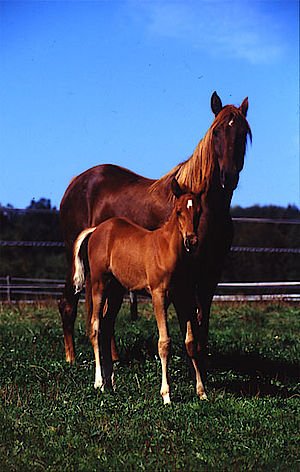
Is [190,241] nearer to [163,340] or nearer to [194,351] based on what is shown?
[163,340]

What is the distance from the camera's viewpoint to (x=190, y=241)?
14.7ft

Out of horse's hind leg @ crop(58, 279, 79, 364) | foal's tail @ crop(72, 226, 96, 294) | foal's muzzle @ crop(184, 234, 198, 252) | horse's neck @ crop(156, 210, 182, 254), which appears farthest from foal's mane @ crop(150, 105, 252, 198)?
horse's hind leg @ crop(58, 279, 79, 364)

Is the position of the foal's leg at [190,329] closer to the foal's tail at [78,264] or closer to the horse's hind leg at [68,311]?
the foal's tail at [78,264]

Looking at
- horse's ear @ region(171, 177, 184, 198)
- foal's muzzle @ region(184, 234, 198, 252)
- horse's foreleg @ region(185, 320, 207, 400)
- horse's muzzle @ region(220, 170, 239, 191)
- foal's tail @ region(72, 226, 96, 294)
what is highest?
horse's muzzle @ region(220, 170, 239, 191)

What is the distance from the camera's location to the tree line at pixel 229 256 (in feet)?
62.9

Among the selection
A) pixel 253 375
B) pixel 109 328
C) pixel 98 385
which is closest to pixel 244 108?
pixel 109 328

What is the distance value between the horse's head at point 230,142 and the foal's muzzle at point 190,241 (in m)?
0.89

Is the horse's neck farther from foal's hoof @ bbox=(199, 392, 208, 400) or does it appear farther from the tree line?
the tree line

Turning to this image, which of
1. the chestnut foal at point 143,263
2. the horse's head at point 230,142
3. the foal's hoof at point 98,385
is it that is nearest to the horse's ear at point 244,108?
the horse's head at point 230,142

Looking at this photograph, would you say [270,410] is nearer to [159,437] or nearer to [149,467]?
[159,437]

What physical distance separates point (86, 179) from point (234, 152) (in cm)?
283

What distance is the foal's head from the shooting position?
4.48 meters

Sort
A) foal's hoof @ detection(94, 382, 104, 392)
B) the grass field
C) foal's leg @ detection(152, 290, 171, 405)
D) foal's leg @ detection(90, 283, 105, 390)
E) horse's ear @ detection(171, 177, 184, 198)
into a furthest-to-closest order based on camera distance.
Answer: foal's leg @ detection(90, 283, 105, 390), foal's hoof @ detection(94, 382, 104, 392), foal's leg @ detection(152, 290, 171, 405), horse's ear @ detection(171, 177, 184, 198), the grass field

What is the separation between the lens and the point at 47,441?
3959 millimetres
